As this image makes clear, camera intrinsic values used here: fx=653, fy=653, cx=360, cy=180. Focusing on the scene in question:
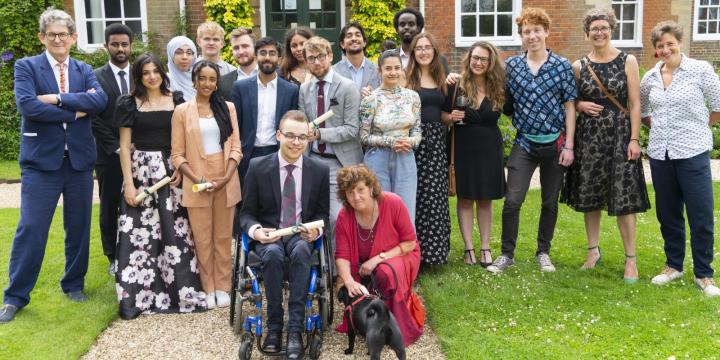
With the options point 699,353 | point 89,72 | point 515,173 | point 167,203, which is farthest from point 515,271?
point 89,72

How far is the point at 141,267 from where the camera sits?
491 cm

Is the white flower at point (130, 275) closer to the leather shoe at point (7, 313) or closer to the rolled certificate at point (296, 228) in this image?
the leather shoe at point (7, 313)

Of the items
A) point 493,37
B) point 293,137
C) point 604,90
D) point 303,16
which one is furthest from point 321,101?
point 493,37

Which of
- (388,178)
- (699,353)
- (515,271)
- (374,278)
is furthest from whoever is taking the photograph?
(515,271)

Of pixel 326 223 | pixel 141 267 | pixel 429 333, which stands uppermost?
pixel 326 223

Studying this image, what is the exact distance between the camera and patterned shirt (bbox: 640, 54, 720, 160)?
16.0ft

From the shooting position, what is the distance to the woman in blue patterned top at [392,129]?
5.05 m

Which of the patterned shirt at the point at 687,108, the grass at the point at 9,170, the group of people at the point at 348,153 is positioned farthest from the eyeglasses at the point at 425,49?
the grass at the point at 9,170

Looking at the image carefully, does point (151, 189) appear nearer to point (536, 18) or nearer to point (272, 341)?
point (272, 341)

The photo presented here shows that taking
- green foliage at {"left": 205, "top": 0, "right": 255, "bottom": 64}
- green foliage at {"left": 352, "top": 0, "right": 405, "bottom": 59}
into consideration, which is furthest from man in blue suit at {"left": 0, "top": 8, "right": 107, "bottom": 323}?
green foliage at {"left": 352, "top": 0, "right": 405, "bottom": 59}

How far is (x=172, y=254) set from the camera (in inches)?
195

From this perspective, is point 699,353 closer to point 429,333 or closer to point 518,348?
point 518,348

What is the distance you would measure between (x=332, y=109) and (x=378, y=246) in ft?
4.21

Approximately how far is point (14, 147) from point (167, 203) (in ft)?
28.1
